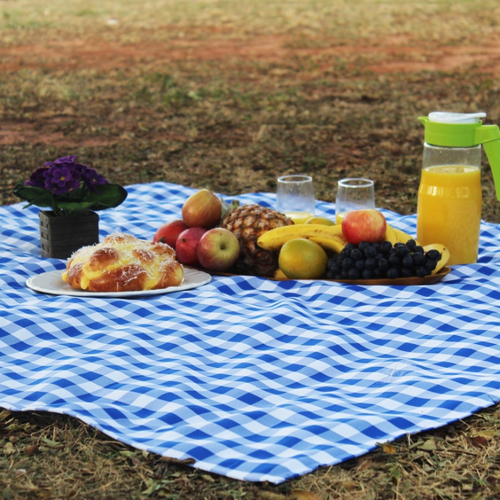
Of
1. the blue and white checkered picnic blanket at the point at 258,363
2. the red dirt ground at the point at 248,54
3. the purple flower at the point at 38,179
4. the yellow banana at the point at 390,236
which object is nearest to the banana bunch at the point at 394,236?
the yellow banana at the point at 390,236

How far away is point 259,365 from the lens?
221 centimetres

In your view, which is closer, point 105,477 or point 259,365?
point 105,477

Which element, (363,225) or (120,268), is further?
(363,225)

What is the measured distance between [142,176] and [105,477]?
13.3ft

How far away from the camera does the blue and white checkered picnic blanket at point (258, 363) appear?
72.6 inches

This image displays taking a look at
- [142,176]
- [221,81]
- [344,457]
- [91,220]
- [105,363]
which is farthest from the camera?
[221,81]

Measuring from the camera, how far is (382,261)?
284 centimetres

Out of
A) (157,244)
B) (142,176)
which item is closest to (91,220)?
(157,244)

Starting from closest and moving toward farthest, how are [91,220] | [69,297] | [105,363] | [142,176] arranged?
1. [105,363]
2. [69,297]
3. [91,220]
4. [142,176]

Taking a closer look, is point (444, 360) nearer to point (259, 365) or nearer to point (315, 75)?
point (259, 365)

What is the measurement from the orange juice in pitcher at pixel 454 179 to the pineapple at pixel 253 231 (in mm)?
560

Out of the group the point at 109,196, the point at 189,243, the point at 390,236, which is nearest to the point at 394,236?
the point at 390,236

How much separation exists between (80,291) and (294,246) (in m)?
0.78

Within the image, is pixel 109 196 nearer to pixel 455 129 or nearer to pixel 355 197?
pixel 355 197
